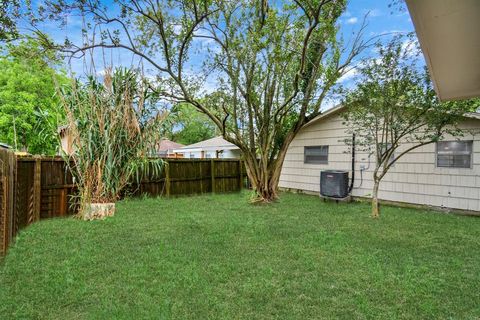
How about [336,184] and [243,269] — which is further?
[336,184]

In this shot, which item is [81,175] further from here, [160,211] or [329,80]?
[329,80]

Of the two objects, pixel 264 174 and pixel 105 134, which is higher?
pixel 105 134

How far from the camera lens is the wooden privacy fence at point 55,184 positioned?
3.63 m

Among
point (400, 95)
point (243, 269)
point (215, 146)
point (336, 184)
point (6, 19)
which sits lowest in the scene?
point (243, 269)

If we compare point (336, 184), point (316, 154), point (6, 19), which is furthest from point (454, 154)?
point (6, 19)

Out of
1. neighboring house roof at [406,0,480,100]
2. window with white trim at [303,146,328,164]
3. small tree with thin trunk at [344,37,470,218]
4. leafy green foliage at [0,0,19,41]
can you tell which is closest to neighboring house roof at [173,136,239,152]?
window with white trim at [303,146,328,164]

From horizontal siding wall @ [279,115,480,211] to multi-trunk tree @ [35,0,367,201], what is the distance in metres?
1.05

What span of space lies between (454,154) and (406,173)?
113 cm

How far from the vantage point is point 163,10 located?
7.49 metres

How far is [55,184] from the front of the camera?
6551mm

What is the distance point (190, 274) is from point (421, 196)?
6.44 m

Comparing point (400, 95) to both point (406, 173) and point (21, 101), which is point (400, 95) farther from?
point (21, 101)

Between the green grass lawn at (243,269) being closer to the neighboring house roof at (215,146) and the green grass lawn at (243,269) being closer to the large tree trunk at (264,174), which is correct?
the large tree trunk at (264,174)

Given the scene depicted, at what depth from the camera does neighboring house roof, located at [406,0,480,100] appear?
4.70 ft
